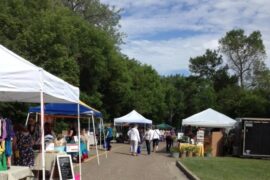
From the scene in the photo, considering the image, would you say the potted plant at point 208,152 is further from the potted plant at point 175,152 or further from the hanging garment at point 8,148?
the hanging garment at point 8,148

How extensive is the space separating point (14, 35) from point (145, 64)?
168 ft

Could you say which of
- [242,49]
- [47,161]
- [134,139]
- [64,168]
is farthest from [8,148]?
[242,49]

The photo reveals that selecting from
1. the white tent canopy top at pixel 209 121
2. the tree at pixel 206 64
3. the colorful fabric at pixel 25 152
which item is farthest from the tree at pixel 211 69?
the colorful fabric at pixel 25 152

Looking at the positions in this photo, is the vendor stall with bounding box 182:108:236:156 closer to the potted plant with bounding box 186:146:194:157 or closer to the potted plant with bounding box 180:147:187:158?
the potted plant with bounding box 186:146:194:157

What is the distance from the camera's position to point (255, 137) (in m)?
33.5

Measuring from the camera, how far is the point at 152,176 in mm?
18766

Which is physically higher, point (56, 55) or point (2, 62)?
point (56, 55)

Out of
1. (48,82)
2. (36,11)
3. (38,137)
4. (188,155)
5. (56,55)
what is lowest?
(188,155)

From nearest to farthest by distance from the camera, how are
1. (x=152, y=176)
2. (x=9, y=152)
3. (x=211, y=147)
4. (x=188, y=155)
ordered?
(x=9, y=152)
(x=152, y=176)
(x=188, y=155)
(x=211, y=147)

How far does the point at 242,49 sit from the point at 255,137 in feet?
214

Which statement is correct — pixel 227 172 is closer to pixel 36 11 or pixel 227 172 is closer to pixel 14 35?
pixel 14 35

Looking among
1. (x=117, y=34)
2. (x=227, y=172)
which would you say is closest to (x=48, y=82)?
(x=227, y=172)

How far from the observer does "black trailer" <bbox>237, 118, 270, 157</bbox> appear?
33.2m

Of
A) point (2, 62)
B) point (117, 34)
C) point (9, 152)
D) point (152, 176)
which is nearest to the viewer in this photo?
point (2, 62)
